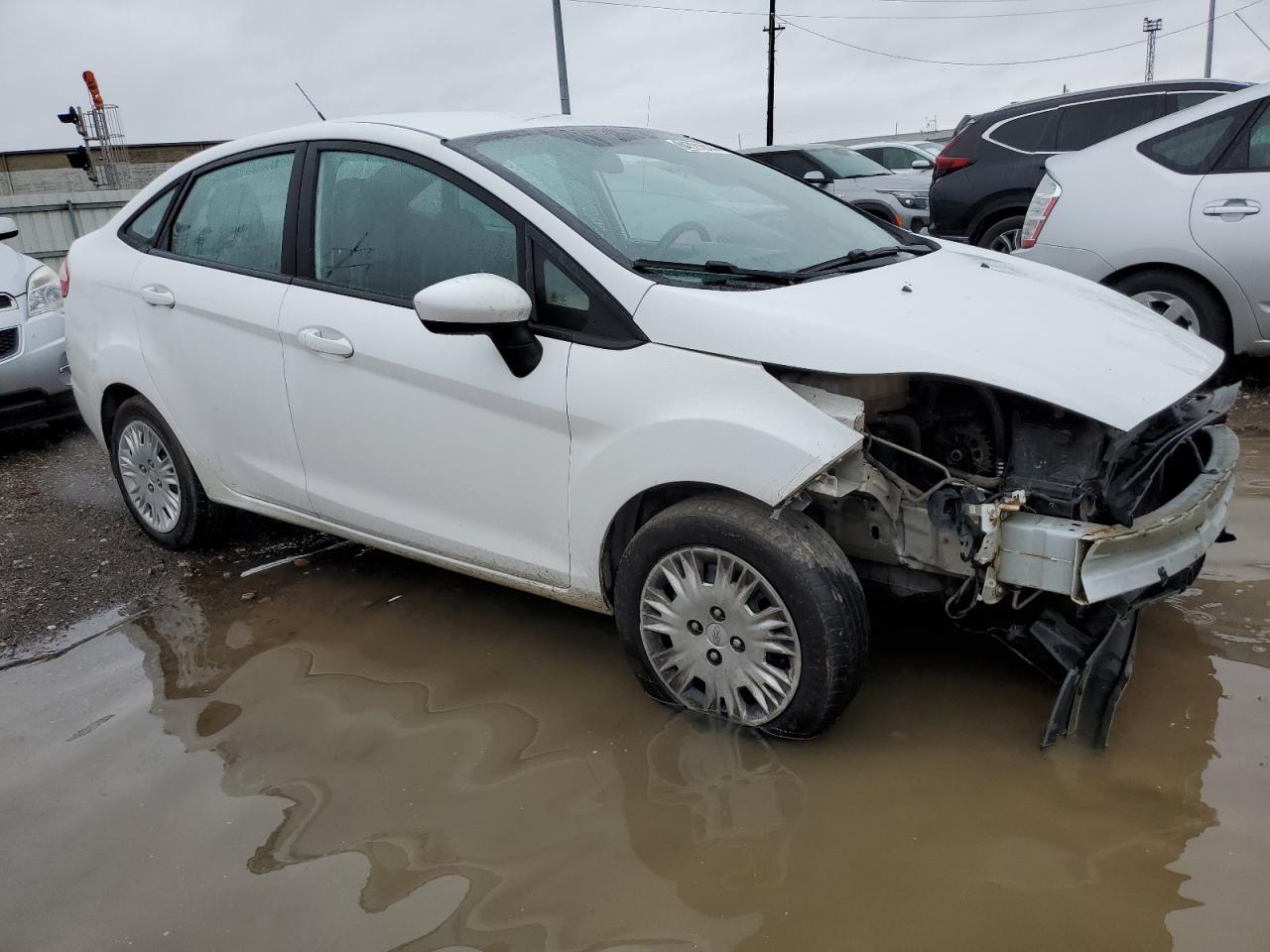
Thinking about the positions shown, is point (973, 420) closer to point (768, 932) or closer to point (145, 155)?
point (768, 932)

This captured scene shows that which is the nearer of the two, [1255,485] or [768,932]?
[768,932]

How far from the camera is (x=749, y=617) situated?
9.32ft

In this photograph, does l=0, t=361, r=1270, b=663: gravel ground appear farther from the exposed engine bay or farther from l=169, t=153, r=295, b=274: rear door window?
the exposed engine bay

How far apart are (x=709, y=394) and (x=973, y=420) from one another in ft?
2.46

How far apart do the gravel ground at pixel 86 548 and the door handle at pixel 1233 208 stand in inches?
40.4

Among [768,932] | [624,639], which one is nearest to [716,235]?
[624,639]

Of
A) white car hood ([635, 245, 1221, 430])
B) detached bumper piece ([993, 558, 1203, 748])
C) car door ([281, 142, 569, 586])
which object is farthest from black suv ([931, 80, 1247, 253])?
car door ([281, 142, 569, 586])

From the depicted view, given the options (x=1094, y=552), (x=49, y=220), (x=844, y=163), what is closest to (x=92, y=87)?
(x=49, y=220)

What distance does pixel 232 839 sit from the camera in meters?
2.75

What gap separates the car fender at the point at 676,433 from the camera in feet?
8.74

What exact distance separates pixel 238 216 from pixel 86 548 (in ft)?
6.16

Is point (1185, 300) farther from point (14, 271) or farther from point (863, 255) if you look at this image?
point (14, 271)

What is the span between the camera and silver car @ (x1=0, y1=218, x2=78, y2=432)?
6.71 m

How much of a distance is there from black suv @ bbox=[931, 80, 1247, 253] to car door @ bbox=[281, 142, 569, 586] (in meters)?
5.57
